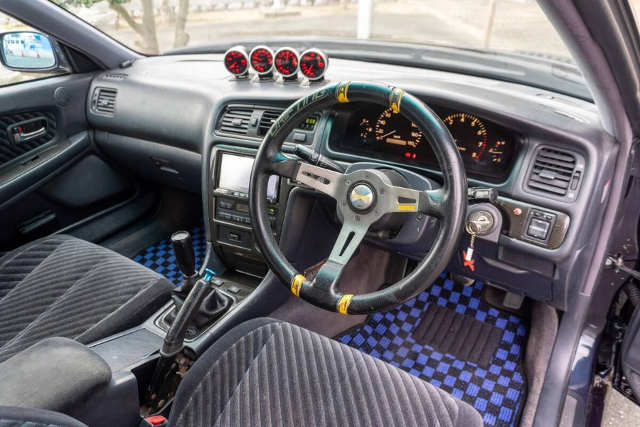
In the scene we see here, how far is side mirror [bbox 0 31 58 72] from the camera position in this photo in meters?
2.19

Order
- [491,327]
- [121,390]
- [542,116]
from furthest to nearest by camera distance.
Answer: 1. [491,327]
2. [542,116]
3. [121,390]

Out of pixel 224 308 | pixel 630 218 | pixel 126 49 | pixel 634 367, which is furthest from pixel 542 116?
pixel 126 49

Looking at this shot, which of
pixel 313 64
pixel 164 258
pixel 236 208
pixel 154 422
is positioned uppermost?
pixel 313 64

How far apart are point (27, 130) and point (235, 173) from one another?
1.05 metres

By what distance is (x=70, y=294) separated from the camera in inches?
64.7

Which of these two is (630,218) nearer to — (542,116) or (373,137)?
(542,116)

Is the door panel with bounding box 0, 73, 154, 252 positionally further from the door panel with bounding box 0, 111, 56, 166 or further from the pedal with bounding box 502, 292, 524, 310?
the pedal with bounding box 502, 292, 524, 310

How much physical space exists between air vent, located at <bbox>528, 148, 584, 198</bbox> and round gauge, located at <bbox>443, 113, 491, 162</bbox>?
0.16 meters

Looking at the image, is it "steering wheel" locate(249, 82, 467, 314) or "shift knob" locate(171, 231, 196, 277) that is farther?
"shift knob" locate(171, 231, 196, 277)

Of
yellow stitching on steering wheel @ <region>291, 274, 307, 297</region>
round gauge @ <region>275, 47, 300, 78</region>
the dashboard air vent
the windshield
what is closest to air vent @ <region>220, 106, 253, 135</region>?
round gauge @ <region>275, 47, 300, 78</region>

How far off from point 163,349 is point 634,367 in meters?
1.54

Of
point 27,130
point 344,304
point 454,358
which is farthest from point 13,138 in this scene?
point 454,358

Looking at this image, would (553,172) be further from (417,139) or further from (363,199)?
(363,199)

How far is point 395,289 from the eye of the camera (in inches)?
44.8
